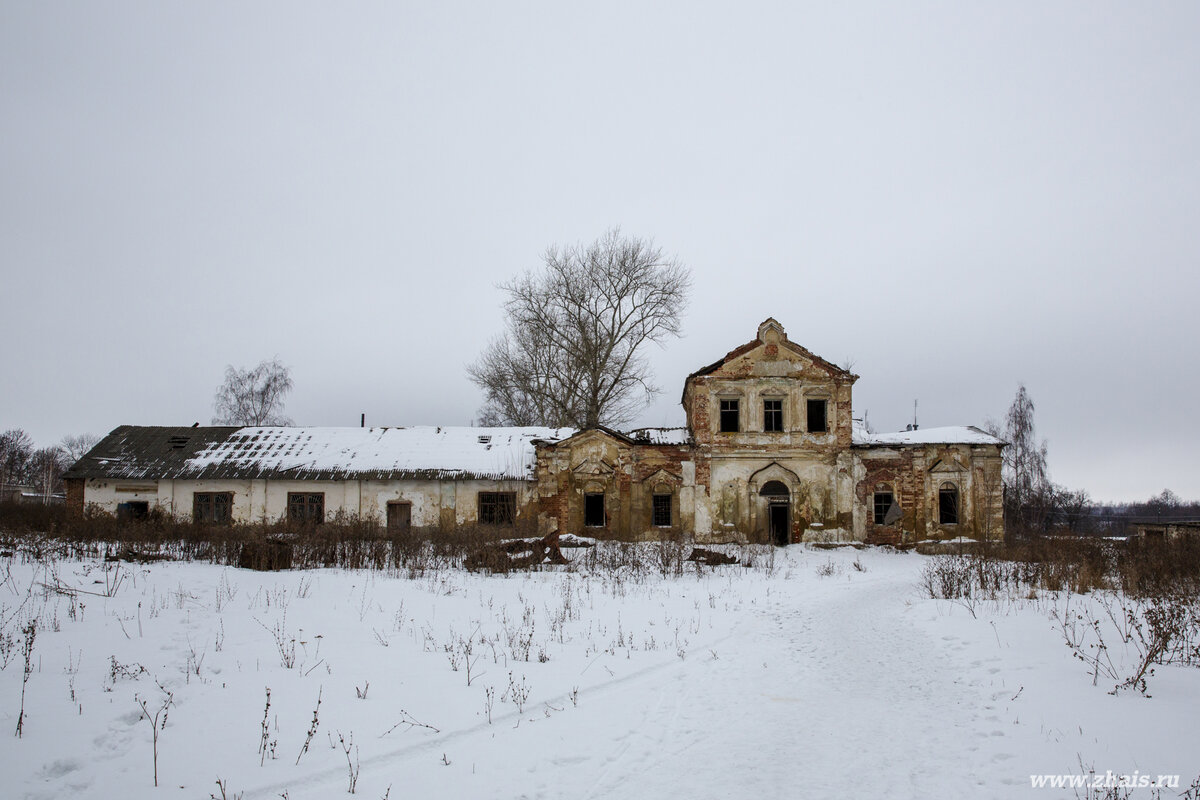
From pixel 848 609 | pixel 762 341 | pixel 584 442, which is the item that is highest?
pixel 762 341

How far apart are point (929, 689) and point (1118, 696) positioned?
1.47m

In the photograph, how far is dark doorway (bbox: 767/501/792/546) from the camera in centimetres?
2588

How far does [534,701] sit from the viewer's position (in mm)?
6129

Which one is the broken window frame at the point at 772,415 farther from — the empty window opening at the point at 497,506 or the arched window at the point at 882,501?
the empty window opening at the point at 497,506

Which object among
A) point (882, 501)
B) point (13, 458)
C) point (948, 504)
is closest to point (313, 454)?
point (882, 501)

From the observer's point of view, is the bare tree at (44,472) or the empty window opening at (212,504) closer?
the empty window opening at (212,504)

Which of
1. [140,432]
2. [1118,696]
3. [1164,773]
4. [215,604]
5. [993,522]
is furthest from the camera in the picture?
[140,432]

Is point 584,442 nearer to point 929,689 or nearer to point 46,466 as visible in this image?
point 929,689

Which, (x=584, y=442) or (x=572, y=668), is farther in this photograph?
(x=584, y=442)

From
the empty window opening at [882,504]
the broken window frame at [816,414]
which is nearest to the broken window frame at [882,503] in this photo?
the empty window opening at [882,504]

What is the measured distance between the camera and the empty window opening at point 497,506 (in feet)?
89.8

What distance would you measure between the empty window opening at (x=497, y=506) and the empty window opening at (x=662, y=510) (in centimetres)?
540

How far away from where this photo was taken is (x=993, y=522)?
25.9 m

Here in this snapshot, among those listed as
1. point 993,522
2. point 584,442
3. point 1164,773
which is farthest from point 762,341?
point 1164,773
